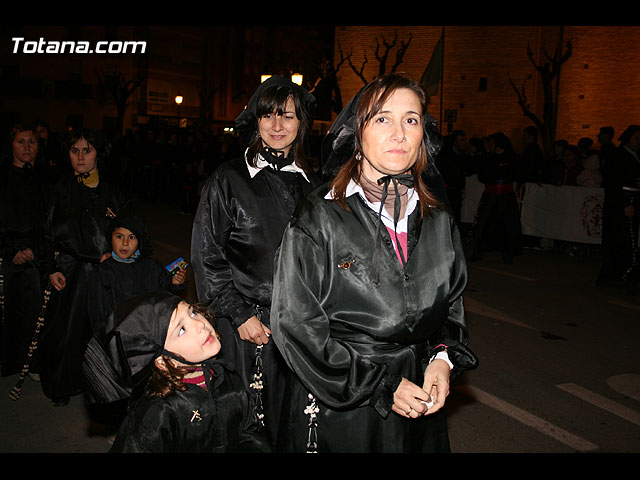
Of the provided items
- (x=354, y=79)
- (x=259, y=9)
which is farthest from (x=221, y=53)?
(x=259, y=9)

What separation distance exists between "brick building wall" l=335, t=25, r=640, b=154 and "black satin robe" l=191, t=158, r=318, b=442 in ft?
88.3

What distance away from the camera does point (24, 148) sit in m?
5.33

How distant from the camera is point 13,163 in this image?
212 inches

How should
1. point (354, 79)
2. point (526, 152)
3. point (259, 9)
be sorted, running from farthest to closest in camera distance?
1. point (354, 79)
2. point (526, 152)
3. point (259, 9)

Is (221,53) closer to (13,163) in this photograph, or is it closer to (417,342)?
(13,163)

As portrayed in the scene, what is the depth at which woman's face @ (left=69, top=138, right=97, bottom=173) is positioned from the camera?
4891 mm

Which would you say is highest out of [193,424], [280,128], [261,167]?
[280,128]

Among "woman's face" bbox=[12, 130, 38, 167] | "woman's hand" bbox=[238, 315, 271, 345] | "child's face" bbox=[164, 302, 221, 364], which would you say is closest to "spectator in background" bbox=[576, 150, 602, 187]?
Answer: "woman's face" bbox=[12, 130, 38, 167]

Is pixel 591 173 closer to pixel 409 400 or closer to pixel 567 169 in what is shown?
pixel 567 169

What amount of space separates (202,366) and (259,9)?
1010cm

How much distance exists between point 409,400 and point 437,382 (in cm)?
19

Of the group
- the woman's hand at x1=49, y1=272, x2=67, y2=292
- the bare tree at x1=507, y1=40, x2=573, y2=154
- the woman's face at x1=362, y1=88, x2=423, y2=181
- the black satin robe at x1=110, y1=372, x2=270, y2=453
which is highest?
the bare tree at x1=507, y1=40, x2=573, y2=154

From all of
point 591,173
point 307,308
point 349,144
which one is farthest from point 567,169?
point 307,308

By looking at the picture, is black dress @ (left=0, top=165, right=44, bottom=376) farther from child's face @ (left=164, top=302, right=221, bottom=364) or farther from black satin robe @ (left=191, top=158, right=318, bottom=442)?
child's face @ (left=164, top=302, right=221, bottom=364)
